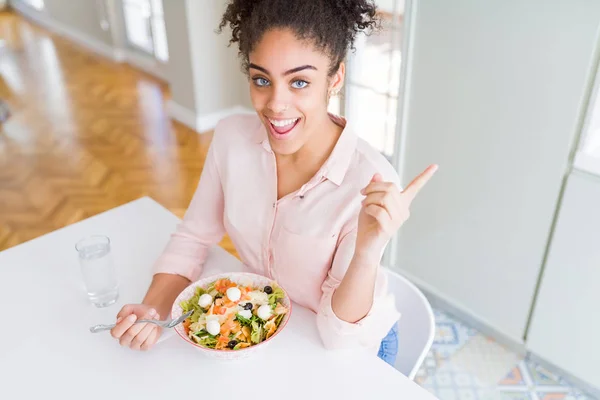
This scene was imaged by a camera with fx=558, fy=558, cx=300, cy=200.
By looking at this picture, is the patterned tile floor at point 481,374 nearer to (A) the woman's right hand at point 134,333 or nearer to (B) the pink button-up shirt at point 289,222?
(B) the pink button-up shirt at point 289,222

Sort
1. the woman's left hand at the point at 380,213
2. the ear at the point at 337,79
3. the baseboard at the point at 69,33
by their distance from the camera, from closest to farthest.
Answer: the woman's left hand at the point at 380,213 → the ear at the point at 337,79 → the baseboard at the point at 69,33

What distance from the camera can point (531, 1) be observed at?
5.31 ft

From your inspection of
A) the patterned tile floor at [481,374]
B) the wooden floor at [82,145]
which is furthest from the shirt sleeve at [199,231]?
the wooden floor at [82,145]

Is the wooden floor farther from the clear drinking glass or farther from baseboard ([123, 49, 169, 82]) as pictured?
the clear drinking glass

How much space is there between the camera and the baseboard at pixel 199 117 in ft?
12.8

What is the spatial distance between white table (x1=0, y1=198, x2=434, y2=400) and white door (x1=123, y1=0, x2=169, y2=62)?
3.45 metres

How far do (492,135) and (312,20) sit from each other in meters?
1.03

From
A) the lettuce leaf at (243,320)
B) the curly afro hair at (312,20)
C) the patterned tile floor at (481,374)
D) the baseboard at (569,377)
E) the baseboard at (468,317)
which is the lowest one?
the patterned tile floor at (481,374)

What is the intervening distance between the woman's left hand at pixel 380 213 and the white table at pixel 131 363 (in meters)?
0.23

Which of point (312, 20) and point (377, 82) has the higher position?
point (312, 20)

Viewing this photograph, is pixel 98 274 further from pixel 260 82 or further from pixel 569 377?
pixel 569 377

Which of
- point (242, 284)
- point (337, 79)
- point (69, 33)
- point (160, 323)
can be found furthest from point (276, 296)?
point (69, 33)

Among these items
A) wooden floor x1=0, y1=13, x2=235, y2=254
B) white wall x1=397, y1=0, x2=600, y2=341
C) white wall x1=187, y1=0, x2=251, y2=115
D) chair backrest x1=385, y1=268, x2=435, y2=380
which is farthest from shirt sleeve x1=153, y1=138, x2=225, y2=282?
white wall x1=187, y1=0, x2=251, y2=115

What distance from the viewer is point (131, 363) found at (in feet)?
3.46
